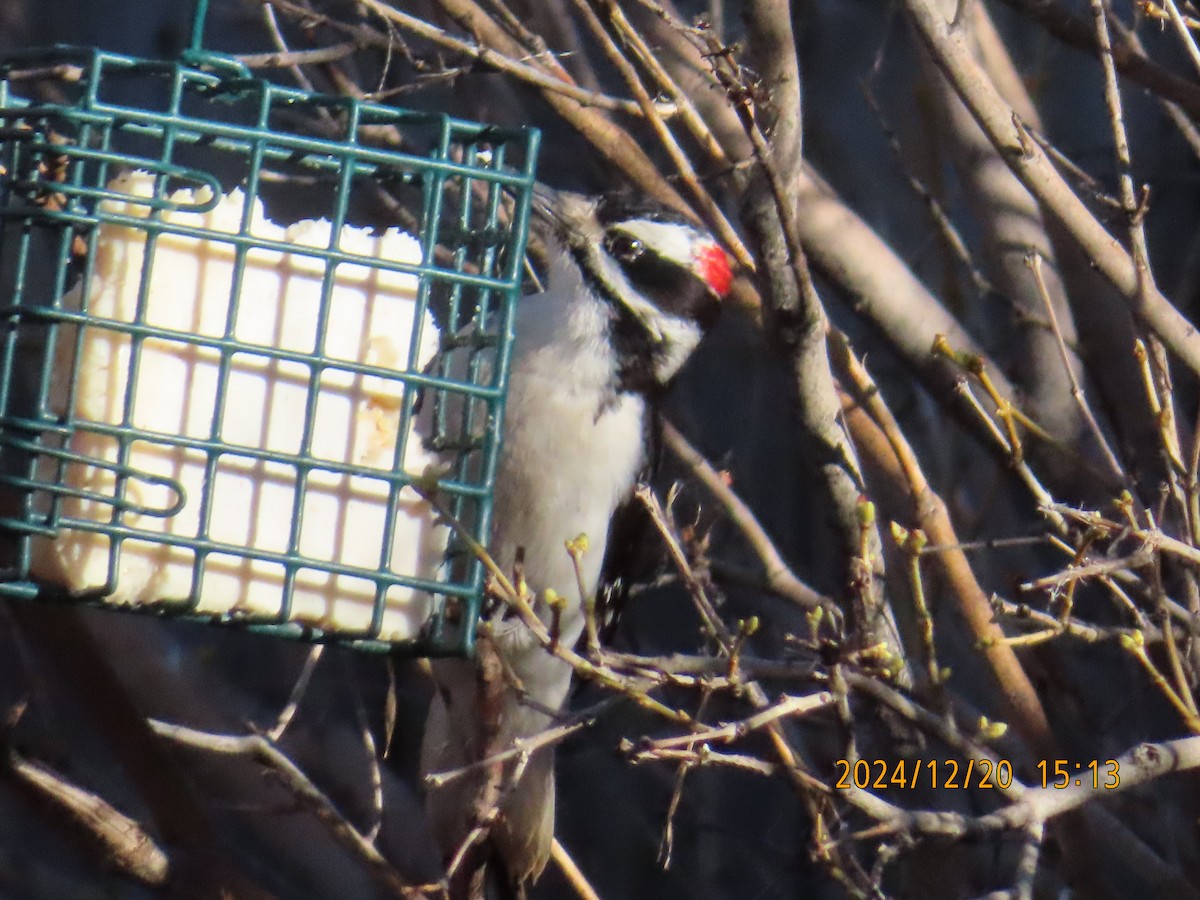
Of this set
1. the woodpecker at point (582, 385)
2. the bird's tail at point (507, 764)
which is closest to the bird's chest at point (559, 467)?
the woodpecker at point (582, 385)

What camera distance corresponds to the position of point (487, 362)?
3.41 meters

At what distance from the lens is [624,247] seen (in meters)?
3.89

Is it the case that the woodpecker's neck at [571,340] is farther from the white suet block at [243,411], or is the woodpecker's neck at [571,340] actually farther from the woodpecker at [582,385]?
the white suet block at [243,411]

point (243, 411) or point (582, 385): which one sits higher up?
point (582, 385)

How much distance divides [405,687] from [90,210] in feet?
10.3

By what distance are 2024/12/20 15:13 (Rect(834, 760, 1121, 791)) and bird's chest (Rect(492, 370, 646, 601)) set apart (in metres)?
0.89

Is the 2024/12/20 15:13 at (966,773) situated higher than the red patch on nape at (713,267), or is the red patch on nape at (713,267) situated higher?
the red patch on nape at (713,267)

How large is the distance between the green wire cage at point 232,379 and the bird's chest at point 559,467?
0.90m

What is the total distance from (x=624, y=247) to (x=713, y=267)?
0.77 feet

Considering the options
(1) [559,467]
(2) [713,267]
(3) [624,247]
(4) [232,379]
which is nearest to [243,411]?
(4) [232,379]

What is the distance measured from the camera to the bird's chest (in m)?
3.80

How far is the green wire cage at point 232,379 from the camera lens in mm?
2568

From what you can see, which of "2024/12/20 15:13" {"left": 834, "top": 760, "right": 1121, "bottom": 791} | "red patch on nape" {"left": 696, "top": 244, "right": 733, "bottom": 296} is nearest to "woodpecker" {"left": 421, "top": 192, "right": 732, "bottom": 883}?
"red patch on nape" {"left": 696, "top": 244, "right": 733, "bottom": 296}

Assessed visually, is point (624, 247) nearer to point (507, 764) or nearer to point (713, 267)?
point (713, 267)
